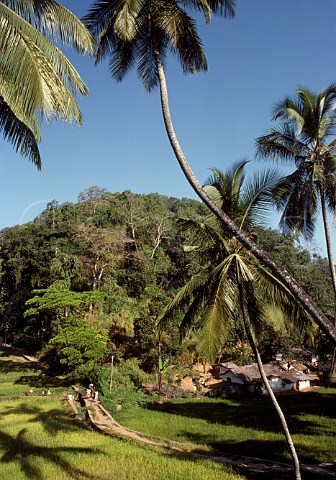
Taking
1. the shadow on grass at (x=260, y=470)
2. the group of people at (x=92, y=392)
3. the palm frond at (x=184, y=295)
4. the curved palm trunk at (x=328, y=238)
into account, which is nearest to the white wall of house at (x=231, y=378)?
the group of people at (x=92, y=392)

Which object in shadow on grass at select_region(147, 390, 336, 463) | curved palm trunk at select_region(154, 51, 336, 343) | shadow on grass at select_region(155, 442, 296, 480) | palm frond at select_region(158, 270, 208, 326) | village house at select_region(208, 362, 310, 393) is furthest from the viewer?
village house at select_region(208, 362, 310, 393)

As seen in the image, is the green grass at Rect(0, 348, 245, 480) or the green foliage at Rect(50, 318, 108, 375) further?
the green foliage at Rect(50, 318, 108, 375)

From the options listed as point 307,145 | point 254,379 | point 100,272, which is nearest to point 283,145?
point 307,145

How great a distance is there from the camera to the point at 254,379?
79.5 ft

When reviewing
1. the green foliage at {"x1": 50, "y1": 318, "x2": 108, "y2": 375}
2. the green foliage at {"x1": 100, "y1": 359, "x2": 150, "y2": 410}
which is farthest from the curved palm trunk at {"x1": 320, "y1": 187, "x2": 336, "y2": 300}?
the green foliage at {"x1": 50, "y1": 318, "x2": 108, "y2": 375}

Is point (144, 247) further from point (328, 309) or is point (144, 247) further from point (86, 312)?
point (328, 309)

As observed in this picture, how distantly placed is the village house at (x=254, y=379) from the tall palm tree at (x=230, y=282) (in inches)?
699

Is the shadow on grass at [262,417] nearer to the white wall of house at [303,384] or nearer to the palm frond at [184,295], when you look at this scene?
the white wall of house at [303,384]

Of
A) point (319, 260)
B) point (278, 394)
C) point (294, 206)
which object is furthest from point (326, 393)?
point (319, 260)

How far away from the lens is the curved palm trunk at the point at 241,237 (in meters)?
4.85

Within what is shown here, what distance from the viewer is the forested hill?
87.7ft

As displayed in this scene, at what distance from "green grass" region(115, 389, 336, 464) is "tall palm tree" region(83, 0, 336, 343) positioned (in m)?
9.55

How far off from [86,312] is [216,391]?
39.5 ft

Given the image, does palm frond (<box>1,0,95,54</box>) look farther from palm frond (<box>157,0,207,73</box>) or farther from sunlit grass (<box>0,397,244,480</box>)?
sunlit grass (<box>0,397,244,480</box>)
